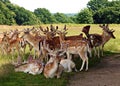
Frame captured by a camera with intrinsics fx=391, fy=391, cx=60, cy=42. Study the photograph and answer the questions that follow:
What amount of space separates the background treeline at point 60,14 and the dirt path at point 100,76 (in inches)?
2718

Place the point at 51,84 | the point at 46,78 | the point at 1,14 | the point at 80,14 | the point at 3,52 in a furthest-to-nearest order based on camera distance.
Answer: the point at 80,14
the point at 1,14
the point at 3,52
the point at 46,78
the point at 51,84

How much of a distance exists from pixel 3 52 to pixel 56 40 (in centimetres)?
330

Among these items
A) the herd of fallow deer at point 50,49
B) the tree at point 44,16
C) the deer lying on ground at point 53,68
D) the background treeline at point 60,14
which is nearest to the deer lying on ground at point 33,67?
the herd of fallow deer at point 50,49

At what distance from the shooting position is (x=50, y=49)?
14.4 m

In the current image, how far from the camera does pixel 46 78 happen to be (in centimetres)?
1280

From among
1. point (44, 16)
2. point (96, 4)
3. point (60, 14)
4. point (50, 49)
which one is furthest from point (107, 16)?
point (50, 49)

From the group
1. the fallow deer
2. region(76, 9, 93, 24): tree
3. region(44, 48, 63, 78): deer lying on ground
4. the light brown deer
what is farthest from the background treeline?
region(44, 48, 63, 78): deer lying on ground

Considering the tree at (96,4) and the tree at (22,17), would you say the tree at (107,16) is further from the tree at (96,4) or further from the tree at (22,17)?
the tree at (96,4)

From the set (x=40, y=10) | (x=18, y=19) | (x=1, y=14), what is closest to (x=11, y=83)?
(x=1, y=14)

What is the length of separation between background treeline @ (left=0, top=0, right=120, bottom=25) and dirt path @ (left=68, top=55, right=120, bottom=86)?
69.0 meters

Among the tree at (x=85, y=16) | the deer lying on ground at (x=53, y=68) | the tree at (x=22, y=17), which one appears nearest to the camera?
the deer lying on ground at (x=53, y=68)

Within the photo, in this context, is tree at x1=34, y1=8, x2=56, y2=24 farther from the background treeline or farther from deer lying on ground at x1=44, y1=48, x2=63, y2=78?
deer lying on ground at x1=44, y1=48, x2=63, y2=78

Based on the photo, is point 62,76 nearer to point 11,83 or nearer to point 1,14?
point 11,83

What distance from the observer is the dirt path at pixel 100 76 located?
39.5 ft
